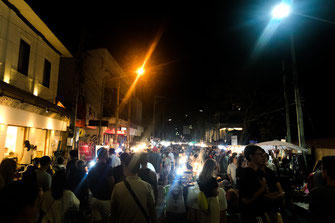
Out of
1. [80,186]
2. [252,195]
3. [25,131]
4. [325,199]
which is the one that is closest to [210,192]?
[252,195]

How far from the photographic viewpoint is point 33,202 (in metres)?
1.93

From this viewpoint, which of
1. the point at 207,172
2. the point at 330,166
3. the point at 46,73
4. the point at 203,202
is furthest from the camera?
the point at 46,73

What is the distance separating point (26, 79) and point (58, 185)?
9829 mm

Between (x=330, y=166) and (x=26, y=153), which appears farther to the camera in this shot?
(x=26, y=153)

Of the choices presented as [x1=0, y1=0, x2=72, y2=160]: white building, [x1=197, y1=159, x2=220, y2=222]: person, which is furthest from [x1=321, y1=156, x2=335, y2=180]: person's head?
[x1=0, y1=0, x2=72, y2=160]: white building

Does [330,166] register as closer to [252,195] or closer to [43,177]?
[252,195]

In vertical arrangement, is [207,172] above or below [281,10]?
below

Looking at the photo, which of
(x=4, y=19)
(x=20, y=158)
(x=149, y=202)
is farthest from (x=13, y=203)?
(x=20, y=158)

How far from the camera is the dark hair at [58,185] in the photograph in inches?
164

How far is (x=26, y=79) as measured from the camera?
11773mm

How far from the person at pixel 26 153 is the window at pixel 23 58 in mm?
3788

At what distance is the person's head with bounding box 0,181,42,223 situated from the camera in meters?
1.77

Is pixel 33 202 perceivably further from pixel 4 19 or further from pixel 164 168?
pixel 164 168

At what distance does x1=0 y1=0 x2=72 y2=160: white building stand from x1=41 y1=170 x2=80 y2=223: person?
6146 mm
